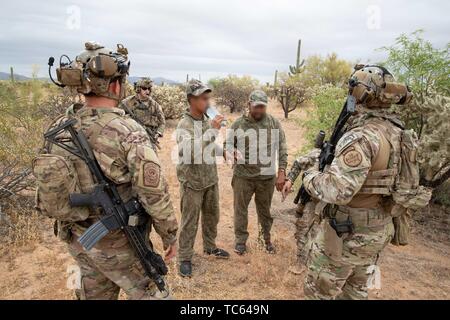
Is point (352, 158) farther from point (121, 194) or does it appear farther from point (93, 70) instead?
point (93, 70)

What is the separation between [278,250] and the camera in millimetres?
4688

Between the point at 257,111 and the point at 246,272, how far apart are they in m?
1.94

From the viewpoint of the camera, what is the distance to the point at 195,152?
3.86 meters

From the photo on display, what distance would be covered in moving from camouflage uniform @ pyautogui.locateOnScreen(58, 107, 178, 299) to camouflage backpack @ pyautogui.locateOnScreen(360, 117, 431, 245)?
149cm

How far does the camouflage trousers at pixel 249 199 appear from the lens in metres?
4.46

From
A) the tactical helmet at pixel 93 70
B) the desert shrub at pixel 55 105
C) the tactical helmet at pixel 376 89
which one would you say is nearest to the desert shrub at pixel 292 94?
the desert shrub at pixel 55 105

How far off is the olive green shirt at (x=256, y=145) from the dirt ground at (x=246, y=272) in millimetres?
1012

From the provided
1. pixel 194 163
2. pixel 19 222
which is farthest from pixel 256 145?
pixel 19 222

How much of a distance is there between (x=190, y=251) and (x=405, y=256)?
2846 millimetres

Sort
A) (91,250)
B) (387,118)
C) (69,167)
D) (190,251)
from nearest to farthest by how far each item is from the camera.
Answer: (69,167), (91,250), (387,118), (190,251)

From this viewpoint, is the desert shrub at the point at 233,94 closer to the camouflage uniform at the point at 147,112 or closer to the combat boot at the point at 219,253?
the camouflage uniform at the point at 147,112
